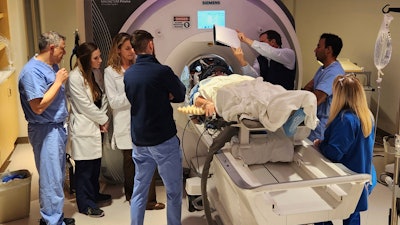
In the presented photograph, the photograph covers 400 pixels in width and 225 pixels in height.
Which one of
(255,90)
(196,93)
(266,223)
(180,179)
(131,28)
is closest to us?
(266,223)

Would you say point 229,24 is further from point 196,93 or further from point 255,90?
point 255,90

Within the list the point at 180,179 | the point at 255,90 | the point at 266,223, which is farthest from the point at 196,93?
the point at 266,223

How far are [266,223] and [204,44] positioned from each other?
1.94 metres

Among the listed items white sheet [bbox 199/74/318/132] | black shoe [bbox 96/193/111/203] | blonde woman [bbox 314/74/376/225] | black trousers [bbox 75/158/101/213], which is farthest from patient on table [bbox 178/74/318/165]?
black shoe [bbox 96/193/111/203]

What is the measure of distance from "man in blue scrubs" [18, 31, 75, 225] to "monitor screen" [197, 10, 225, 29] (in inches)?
43.0

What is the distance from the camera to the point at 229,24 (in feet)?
12.3

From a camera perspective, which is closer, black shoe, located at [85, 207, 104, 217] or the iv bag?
the iv bag

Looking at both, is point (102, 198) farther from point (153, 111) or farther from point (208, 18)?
point (208, 18)

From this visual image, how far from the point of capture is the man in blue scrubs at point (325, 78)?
3.44m

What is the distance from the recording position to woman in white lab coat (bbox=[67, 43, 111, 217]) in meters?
3.31

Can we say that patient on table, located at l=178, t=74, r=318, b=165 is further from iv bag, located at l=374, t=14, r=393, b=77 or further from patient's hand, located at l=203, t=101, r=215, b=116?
iv bag, located at l=374, t=14, r=393, b=77

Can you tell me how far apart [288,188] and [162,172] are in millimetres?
1024

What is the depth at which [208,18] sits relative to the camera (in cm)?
371

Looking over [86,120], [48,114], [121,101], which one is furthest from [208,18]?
[48,114]
